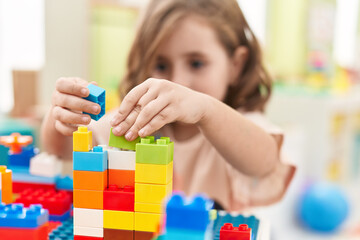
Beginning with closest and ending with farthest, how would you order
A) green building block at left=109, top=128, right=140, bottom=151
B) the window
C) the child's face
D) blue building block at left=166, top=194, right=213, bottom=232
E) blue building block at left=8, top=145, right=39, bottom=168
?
blue building block at left=166, top=194, right=213, bottom=232 < green building block at left=109, top=128, right=140, bottom=151 < blue building block at left=8, top=145, right=39, bottom=168 < the child's face < the window

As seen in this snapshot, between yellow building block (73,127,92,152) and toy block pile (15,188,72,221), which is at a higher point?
yellow building block (73,127,92,152)

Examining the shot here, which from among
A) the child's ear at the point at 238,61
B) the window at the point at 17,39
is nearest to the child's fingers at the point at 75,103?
the child's ear at the point at 238,61

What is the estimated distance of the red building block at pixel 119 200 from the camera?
13.4 inches

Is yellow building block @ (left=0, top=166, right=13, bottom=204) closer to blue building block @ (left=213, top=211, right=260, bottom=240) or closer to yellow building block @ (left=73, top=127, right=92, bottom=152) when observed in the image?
yellow building block @ (left=73, top=127, right=92, bottom=152)

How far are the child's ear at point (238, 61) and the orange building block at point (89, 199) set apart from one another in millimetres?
429

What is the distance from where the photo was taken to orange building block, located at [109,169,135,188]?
0.36m

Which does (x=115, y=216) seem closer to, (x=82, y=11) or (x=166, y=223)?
(x=166, y=223)

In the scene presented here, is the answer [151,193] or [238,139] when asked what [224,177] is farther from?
[151,193]

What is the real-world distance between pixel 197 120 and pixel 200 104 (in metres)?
0.02

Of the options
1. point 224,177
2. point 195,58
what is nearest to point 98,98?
point 195,58

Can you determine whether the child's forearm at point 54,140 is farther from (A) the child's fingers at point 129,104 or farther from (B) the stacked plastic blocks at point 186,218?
(B) the stacked plastic blocks at point 186,218

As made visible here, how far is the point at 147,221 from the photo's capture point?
337mm

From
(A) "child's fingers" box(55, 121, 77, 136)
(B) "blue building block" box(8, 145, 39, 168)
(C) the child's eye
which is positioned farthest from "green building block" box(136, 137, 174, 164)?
(C) the child's eye

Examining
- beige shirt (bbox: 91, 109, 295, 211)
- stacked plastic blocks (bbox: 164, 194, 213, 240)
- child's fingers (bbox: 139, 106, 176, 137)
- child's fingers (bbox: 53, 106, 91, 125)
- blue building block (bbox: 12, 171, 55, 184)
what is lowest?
beige shirt (bbox: 91, 109, 295, 211)
